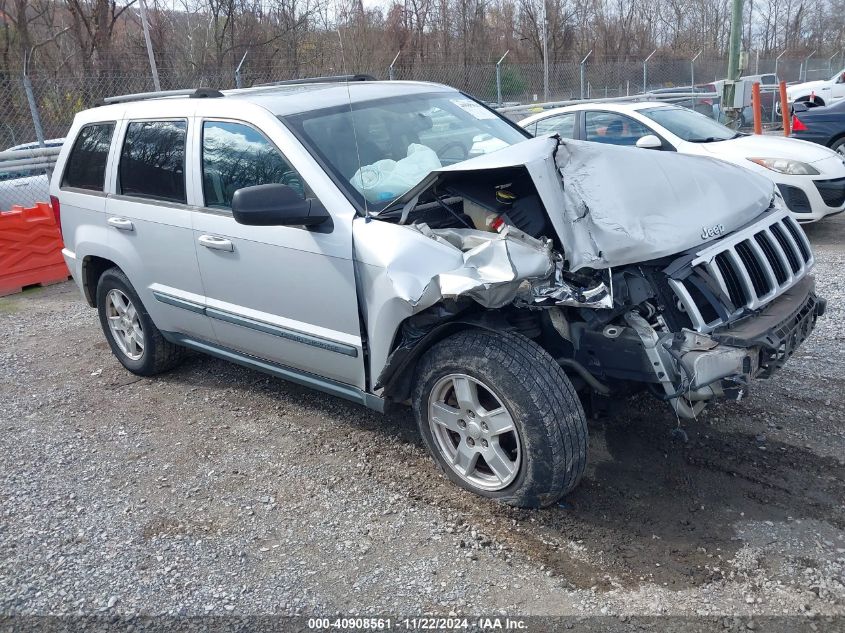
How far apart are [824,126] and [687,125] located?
4.05 m

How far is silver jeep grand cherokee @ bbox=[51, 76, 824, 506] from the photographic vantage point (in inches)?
128

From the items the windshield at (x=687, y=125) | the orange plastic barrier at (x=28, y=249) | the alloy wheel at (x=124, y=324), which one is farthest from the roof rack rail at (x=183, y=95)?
the windshield at (x=687, y=125)

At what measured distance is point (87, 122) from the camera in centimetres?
549

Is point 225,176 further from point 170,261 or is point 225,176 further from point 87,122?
point 87,122

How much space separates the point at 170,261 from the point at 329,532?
7.01 ft

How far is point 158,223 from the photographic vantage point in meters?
4.71

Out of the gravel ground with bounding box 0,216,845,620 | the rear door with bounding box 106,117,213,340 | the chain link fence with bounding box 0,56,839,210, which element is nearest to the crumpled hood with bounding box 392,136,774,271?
the gravel ground with bounding box 0,216,845,620

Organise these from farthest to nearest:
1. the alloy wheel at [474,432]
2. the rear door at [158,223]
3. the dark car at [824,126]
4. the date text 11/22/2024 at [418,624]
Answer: the dark car at [824,126], the rear door at [158,223], the alloy wheel at [474,432], the date text 11/22/2024 at [418,624]

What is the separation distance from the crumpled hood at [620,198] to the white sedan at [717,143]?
398 centimetres

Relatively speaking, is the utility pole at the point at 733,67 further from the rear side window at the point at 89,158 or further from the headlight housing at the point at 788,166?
the rear side window at the point at 89,158

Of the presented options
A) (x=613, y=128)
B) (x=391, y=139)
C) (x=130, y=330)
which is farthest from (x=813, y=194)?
(x=130, y=330)

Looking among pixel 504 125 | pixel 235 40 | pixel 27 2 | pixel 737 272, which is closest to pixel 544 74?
pixel 235 40

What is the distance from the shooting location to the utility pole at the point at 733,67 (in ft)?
38.7

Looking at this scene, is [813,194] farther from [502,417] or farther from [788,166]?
[502,417]
